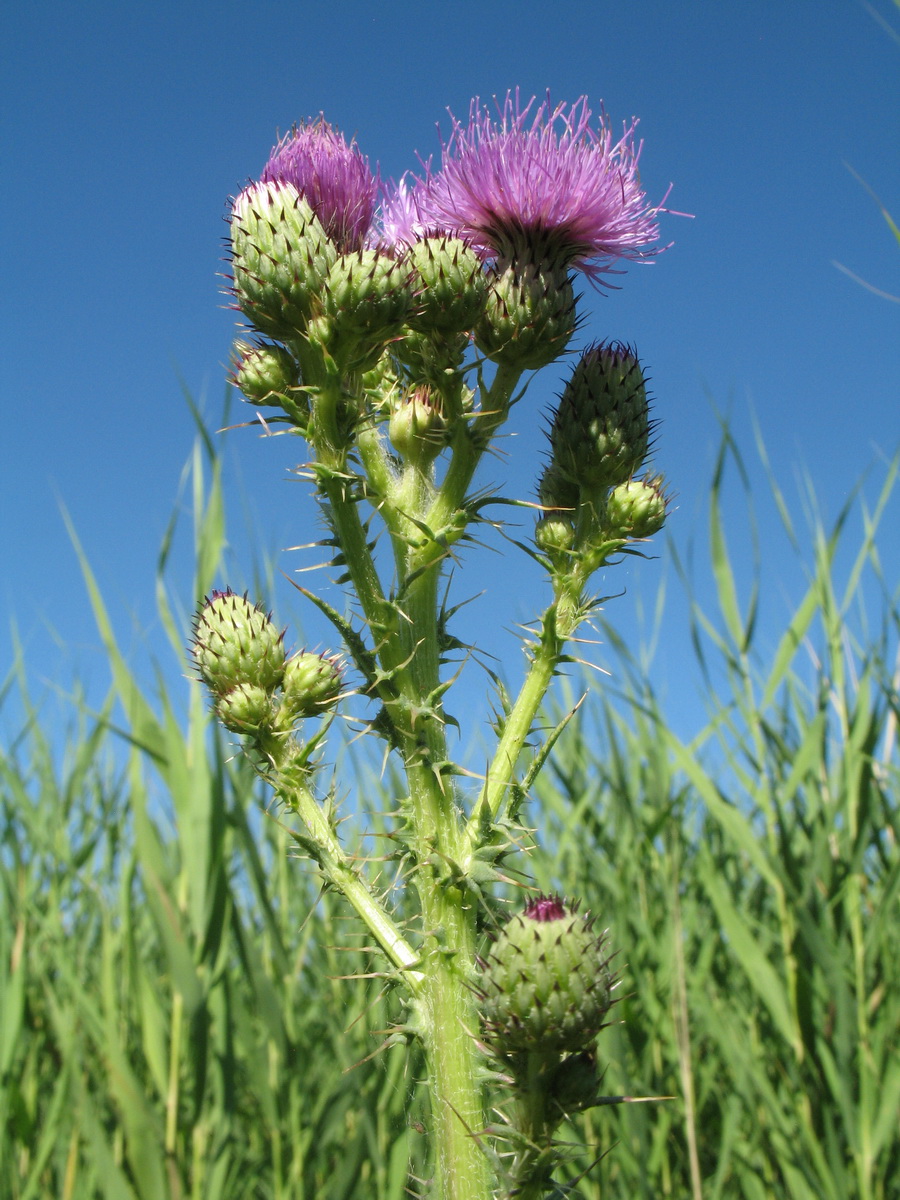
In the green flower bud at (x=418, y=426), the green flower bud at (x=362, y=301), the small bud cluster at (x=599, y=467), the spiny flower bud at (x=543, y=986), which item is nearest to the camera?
the spiny flower bud at (x=543, y=986)

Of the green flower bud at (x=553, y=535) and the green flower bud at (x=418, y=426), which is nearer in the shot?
the green flower bud at (x=418, y=426)

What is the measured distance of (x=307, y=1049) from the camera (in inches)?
125

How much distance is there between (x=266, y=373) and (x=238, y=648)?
0.53 metres

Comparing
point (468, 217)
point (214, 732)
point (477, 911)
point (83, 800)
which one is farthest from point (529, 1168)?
point (83, 800)

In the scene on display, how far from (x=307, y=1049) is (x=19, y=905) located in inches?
43.7

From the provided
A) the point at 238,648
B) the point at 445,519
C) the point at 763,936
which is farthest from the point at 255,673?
the point at 763,936

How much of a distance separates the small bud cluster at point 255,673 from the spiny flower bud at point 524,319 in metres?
0.71

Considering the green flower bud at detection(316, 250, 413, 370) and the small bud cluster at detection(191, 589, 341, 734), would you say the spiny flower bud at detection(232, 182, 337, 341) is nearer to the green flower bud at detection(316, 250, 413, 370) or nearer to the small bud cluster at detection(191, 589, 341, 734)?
the green flower bud at detection(316, 250, 413, 370)

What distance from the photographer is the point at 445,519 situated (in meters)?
1.70

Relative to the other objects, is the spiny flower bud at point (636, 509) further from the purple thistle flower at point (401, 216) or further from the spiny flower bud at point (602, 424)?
the purple thistle flower at point (401, 216)

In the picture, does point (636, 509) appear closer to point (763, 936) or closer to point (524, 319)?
point (524, 319)

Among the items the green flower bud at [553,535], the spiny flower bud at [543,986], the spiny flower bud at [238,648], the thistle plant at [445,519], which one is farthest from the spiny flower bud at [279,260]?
the spiny flower bud at [543,986]

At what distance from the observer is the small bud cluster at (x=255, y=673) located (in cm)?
168

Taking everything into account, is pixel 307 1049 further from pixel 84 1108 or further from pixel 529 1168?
pixel 529 1168
